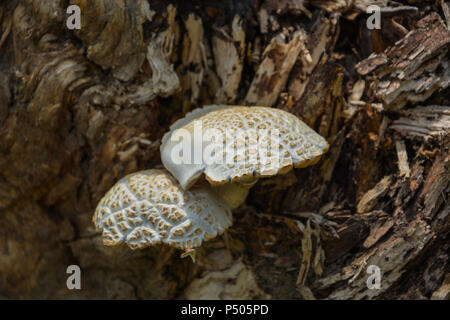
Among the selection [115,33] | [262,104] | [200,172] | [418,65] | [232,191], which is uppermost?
[115,33]

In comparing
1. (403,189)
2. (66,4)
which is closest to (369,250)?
(403,189)

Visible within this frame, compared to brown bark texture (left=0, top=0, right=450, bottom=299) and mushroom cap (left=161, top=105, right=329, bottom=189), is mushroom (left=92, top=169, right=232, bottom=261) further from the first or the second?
brown bark texture (left=0, top=0, right=450, bottom=299)

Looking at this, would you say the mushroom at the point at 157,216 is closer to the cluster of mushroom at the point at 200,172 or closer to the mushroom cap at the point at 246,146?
the cluster of mushroom at the point at 200,172

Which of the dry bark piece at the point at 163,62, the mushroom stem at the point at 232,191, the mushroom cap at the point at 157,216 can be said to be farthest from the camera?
the dry bark piece at the point at 163,62

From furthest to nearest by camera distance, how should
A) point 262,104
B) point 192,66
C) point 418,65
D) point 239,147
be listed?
point 192,66
point 262,104
point 418,65
point 239,147

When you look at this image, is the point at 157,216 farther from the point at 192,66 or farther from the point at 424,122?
the point at 424,122

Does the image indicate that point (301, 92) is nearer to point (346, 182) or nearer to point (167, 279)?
point (346, 182)

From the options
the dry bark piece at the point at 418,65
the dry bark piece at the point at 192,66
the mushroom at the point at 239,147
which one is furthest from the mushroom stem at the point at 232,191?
the dry bark piece at the point at 418,65

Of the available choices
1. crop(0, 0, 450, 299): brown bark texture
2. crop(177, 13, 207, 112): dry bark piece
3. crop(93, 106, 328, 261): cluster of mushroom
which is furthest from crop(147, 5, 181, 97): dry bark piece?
crop(93, 106, 328, 261): cluster of mushroom

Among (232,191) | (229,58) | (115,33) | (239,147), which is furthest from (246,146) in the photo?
(115,33)
